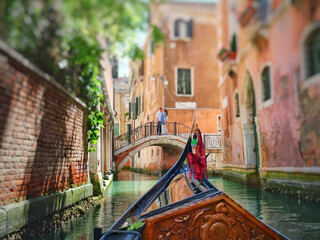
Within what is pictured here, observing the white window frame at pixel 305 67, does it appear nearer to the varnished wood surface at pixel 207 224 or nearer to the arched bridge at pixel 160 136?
the arched bridge at pixel 160 136

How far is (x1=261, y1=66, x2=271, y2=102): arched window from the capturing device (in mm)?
811

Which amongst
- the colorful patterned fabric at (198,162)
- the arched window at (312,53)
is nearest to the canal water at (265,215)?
the colorful patterned fabric at (198,162)

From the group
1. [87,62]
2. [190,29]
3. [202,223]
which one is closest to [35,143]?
[202,223]

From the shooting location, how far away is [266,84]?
828 millimetres

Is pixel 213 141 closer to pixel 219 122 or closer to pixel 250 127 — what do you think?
pixel 219 122

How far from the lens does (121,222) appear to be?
1564mm

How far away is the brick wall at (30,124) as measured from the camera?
2.61ft

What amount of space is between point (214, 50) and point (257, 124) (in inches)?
11.2

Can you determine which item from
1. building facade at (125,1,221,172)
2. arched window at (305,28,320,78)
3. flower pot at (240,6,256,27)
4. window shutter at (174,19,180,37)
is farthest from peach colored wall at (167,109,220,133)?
arched window at (305,28,320,78)

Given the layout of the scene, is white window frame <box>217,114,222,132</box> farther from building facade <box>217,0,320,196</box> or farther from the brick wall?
the brick wall

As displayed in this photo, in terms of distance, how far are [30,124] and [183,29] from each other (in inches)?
21.6

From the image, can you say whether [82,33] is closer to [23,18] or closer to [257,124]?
[23,18]

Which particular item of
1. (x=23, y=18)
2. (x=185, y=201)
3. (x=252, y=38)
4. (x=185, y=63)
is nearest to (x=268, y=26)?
(x=252, y=38)

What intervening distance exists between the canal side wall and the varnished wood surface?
0.56 meters
